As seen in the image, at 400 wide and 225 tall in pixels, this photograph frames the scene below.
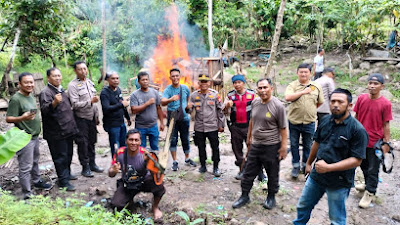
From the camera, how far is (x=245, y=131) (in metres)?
4.93

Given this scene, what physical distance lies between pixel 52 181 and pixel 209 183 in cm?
263

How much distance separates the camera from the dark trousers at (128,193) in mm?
3910

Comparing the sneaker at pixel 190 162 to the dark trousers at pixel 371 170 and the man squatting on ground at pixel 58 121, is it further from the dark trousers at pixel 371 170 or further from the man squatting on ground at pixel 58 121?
the dark trousers at pixel 371 170

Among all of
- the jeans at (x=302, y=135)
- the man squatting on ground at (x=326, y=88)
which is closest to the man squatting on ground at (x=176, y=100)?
the jeans at (x=302, y=135)

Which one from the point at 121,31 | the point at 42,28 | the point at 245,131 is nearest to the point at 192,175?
the point at 245,131

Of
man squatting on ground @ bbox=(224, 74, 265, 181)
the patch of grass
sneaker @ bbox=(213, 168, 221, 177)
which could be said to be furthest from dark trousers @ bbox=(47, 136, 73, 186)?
the patch of grass

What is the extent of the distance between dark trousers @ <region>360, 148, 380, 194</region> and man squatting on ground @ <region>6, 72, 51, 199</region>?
4.67 m

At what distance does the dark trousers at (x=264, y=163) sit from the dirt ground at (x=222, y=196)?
1.19 feet

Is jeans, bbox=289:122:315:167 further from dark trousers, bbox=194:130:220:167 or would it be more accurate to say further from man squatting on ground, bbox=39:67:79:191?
man squatting on ground, bbox=39:67:79:191

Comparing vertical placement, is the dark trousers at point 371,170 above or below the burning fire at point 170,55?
below

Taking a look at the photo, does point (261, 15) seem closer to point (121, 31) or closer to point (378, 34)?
point (378, 34)

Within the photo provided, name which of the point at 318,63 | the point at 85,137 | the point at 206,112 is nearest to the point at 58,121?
the point at 85,137

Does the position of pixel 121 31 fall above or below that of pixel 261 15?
below

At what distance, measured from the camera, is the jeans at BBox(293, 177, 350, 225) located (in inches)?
121
